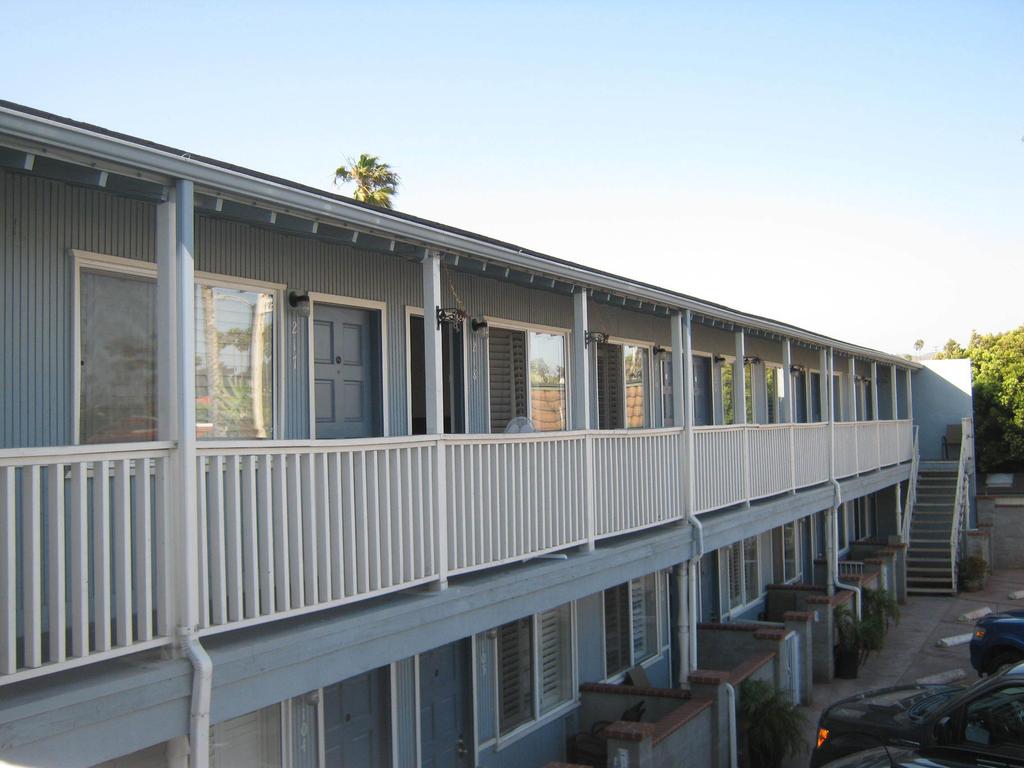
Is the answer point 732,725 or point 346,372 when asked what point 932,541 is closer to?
point 732,725

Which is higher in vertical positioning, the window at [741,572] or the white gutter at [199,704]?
the white gutter at [199,704]

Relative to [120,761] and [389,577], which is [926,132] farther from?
[120,761]

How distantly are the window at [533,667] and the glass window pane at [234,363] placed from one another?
3963mm

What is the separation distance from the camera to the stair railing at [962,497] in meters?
22.5

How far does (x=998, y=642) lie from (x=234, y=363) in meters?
11.1

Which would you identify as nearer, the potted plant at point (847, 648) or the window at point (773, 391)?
the potted plant at point (847, 648)

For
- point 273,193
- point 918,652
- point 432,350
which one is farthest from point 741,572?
point 273,193

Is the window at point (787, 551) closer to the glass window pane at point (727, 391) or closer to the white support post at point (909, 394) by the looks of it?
the glass window pane at point (727, 391)

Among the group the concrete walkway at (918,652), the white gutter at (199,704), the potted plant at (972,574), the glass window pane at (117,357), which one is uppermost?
the glass window pane at (117,357)

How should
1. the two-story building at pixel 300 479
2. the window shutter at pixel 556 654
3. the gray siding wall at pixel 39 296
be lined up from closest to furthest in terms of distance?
the two-story building at pixel 300 479 < the gray siding wall at pixel 39 296 < the window shutter at pixel 556 654

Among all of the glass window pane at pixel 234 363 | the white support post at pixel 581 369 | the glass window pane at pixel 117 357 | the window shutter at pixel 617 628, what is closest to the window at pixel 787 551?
the window shutter at pixel 617 628

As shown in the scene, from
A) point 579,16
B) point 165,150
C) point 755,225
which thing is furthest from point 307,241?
point 755,225

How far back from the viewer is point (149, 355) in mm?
6547

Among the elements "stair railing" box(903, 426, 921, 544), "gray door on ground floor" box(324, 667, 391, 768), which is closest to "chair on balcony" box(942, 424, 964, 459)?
"stair railing" box(903, 426, 921, 544)
